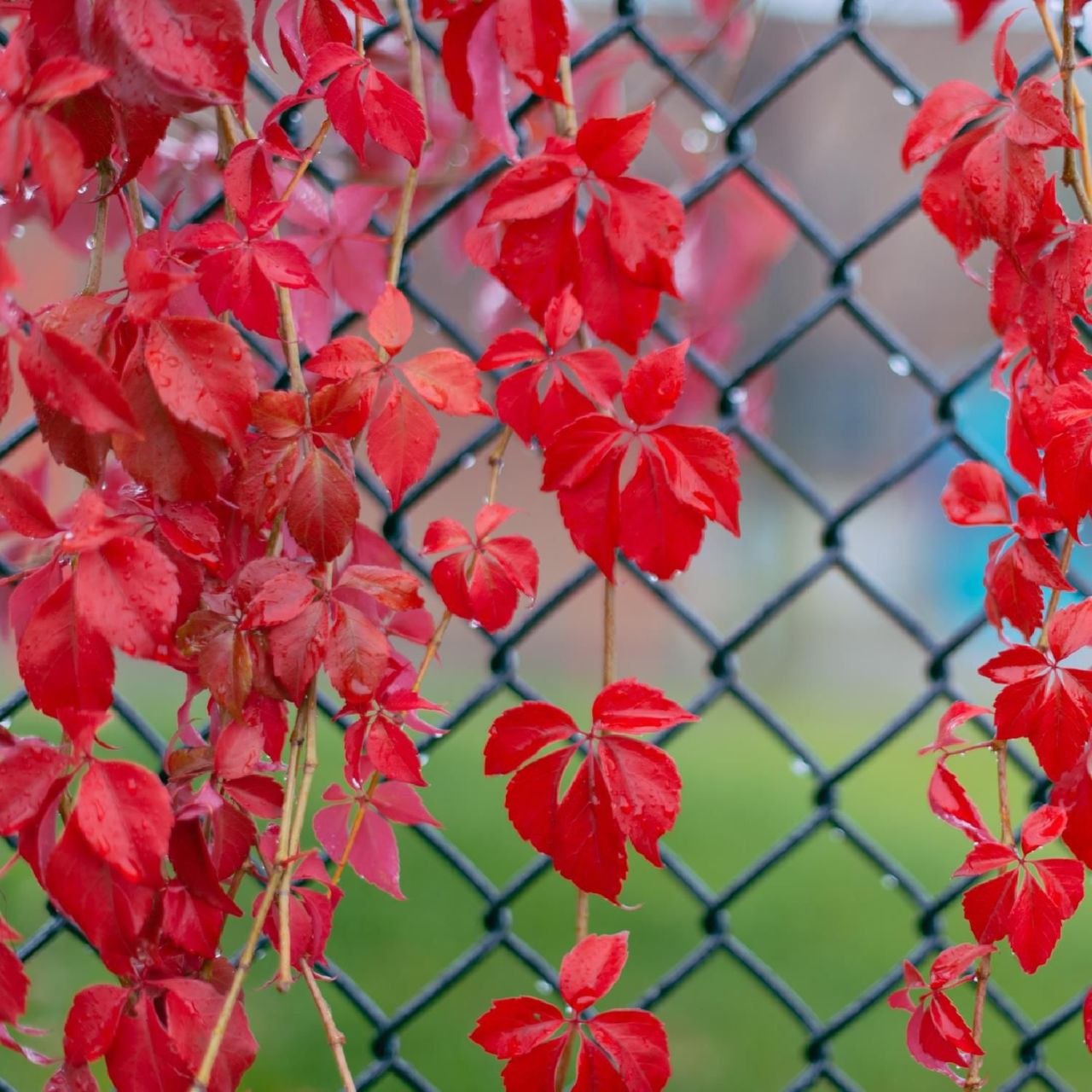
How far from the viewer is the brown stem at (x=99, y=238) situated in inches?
22.2

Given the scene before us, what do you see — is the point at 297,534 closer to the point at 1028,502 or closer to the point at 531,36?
the point at 531,36

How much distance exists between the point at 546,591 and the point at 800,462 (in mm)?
3139

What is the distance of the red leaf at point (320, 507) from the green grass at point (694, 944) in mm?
597

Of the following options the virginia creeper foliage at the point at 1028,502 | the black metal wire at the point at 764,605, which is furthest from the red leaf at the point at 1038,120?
the black metal wire at the point at 764,605

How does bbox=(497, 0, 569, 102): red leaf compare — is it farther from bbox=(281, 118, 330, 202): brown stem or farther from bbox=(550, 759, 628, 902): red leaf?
bbox=(550, 759, 628, 902): red leaf

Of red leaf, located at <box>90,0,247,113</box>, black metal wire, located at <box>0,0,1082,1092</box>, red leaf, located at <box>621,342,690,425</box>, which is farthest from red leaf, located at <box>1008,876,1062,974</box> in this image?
red leaf, located at <box>90,0,247,113</box>

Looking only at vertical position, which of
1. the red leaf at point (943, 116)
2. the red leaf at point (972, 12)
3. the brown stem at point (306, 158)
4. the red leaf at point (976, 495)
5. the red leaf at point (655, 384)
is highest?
the brown stem at point (306, 158)

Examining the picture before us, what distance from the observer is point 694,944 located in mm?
2660

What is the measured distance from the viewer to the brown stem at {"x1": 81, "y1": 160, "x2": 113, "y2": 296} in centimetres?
56

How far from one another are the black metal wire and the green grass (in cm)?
30

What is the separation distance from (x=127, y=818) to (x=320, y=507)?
0.51 feet

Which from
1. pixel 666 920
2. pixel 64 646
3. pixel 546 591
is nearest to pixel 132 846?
pixel 64 646

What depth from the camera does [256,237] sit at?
58 centimetres

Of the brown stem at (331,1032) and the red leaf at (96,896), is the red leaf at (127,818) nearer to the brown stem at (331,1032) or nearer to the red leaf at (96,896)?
the red leaf at (96,896)
